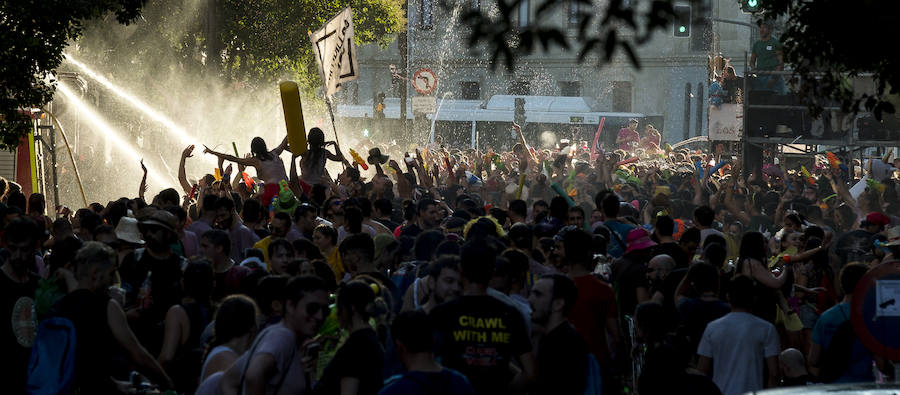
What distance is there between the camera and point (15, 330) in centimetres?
600

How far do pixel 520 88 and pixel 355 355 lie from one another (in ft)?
184

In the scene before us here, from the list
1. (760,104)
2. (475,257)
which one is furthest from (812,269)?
(760,104)

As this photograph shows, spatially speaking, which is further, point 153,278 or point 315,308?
point 153,278

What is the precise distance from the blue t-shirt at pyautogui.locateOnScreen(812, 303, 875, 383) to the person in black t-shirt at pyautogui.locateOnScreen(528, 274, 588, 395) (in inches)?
69.4

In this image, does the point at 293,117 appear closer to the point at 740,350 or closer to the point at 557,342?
the point at 740,350

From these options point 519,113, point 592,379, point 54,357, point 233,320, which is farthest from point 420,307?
point 519,113

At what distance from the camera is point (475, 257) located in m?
5.22

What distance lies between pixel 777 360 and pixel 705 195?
9.74 metres

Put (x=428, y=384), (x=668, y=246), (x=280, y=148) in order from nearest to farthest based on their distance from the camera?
1. (x=428, y=384)
2. (x=668, y=246)
3. (x=280, y=148)

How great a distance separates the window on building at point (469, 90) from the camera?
2472 inches

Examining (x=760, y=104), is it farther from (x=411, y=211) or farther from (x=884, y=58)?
(x=884, y=58)

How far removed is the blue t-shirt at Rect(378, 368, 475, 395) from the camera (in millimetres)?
4457

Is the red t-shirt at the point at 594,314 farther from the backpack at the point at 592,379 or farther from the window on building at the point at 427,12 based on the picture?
the window on building at the point at 427,12

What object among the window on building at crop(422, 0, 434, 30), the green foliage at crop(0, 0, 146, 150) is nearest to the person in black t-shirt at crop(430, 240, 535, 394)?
the green foliage at crop(0, 0, 146, 150)
